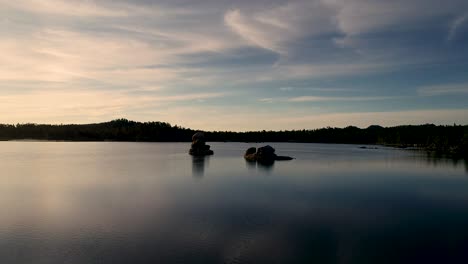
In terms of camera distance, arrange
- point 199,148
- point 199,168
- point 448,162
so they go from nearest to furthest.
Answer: point 199,168 < point 448,162 < point 199,148

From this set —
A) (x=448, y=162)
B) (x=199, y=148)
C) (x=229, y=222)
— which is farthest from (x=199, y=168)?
(x=448, y=162)

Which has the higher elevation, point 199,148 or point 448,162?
point 199,148

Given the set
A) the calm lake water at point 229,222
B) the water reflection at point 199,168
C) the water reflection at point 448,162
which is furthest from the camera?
the water reflection at point 448,162

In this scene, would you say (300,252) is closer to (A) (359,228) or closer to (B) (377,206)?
(A) (359,228)

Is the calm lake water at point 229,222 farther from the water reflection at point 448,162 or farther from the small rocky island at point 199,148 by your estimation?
the small rocky island at point 199,148

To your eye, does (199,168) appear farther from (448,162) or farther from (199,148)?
(448,162)

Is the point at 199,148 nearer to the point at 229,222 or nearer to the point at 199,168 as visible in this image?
the point at 199,168

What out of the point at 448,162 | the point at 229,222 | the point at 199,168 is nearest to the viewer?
the point at 229,222

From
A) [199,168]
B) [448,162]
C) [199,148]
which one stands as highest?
[199,148]

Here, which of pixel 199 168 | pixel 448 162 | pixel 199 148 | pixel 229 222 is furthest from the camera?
pixel 199 148

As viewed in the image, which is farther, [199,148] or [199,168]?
[199,148]

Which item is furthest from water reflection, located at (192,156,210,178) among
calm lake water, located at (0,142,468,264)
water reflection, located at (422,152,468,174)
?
water reflection, located at (422,152,468,174)

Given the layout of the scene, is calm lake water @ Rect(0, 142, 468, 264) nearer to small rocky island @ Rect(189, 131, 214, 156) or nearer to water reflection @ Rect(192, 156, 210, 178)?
water reflection @ Rect(192, 156, 210, 178)

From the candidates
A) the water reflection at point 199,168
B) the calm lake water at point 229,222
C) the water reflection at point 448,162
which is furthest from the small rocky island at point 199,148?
the water reflection at point 448,162
